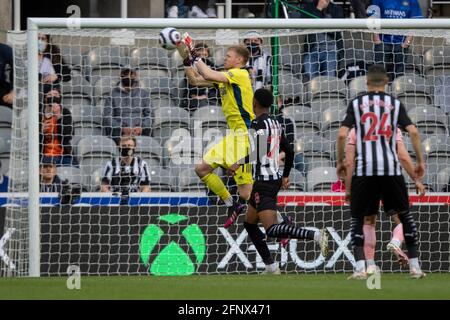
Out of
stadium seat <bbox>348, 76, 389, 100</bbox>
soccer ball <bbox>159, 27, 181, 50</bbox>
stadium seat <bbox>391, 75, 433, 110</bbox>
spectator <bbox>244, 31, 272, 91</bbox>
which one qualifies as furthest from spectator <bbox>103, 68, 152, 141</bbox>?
stadium seat <bbox>391, 75, 433, 110</bbox>

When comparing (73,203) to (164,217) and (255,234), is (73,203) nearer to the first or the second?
(164,217)

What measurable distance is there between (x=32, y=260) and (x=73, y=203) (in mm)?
1134

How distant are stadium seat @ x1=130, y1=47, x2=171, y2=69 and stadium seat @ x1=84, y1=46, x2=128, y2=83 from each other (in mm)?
135

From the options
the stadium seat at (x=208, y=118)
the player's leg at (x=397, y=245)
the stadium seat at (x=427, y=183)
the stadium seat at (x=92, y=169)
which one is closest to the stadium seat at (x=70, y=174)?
the stadium seat at (x=92, y=169)

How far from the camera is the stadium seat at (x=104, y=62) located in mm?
16422

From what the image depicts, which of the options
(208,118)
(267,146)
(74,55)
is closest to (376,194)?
(267,146)

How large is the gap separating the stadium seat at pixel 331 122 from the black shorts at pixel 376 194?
4.38 meters

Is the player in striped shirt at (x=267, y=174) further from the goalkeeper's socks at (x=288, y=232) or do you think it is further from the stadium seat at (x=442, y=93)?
the stadium seat at (x=442, y=93)

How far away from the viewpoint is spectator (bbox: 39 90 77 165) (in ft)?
50.5

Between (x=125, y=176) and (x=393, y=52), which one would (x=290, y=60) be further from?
(x=125, y=176)

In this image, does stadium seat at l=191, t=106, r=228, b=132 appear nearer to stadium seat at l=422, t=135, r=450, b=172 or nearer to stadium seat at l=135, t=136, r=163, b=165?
stadium seat at l=135, t=136, r=163, b=165

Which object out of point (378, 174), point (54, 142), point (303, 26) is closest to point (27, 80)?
point (54, 142)

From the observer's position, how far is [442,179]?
1586cm

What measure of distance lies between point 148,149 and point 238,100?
2182 mm
